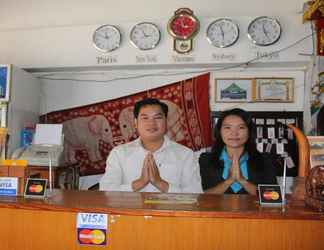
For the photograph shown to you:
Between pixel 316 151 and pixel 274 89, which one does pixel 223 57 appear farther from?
pixel 316 151

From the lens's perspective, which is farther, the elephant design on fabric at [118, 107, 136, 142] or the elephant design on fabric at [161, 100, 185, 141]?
the elephant design on fabric at [118, 107, 136, 142]

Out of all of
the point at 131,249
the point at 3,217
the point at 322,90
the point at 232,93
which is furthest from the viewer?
the point at 232,93

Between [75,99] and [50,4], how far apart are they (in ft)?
4.04

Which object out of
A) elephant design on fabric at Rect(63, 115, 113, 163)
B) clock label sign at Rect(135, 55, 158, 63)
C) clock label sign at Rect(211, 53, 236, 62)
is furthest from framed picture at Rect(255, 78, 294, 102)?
elephant design on fabric at Rect(63, 115, 113, 163)

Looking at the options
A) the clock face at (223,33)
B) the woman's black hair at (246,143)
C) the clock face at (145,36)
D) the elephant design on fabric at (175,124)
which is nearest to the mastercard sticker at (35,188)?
the woman's black hair at (246,143)

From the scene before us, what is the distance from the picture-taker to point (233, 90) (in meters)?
3.82

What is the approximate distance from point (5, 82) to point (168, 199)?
8.69 ft

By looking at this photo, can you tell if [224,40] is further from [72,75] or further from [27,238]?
[27,238]

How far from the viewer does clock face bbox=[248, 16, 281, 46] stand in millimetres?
3531


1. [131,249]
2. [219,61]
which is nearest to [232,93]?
[219,61]

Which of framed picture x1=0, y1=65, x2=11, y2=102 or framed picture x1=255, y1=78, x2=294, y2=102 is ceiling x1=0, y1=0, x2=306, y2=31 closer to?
framed picture x1=255, y1=78, x2=294, y2=102

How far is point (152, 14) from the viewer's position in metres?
3.86

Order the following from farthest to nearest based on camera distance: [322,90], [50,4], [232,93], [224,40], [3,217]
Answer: [50,4] < [232,93] < [224,40] < [322,90] < [3,217]

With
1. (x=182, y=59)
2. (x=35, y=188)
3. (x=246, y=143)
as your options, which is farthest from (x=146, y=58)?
(x=35, y=188)
